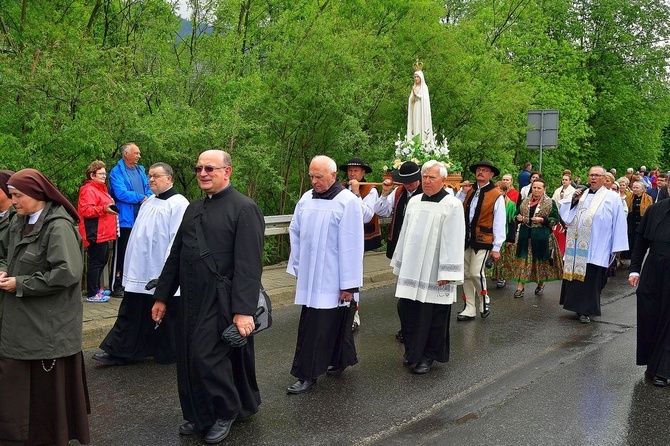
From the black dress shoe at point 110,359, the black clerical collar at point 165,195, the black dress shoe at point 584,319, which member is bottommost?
the black dress shoe at point 110,359

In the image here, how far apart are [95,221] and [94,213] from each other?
0.12 metres

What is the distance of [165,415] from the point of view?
5.44 m

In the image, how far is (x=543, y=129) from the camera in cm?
1781

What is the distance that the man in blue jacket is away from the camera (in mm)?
9008

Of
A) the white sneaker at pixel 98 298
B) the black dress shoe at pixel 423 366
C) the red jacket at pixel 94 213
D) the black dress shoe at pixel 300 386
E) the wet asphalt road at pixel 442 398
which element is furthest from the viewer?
the white sneaker at pixel 98 298

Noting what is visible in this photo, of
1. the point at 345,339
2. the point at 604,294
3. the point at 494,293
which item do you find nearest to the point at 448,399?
the point at 345,339

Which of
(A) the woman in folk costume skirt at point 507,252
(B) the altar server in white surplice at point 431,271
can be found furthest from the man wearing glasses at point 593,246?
(B) the altar server in white surplice at point 431,271

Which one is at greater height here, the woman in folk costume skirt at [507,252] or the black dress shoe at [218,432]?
the woman in folk costume skirt at [507,252]

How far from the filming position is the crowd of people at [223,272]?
14.7ft

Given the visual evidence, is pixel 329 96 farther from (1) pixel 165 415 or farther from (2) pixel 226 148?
(1) pixel 165 415

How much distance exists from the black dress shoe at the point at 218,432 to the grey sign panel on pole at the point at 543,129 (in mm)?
14468

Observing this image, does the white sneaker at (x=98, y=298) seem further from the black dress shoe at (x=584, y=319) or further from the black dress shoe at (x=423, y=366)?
the black dress shoe at (x=584, y=319)

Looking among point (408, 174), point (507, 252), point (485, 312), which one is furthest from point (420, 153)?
point (408, 174)

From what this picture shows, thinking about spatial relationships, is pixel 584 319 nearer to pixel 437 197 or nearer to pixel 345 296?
pixel 437 197
